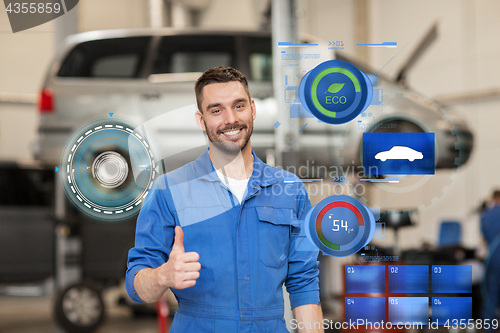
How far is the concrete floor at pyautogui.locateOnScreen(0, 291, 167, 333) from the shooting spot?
2059 mm

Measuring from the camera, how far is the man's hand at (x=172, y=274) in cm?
73

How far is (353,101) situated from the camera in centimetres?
109

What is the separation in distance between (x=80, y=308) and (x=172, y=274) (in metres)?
1.44

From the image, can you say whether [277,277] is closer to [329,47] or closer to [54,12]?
[329,47]

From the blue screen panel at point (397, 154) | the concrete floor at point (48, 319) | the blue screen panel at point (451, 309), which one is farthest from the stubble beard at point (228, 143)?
the concrete floor at point (48, 319)

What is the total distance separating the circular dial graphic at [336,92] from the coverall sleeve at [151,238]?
484 millimetres

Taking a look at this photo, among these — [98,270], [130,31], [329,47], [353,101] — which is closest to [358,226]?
[353,101]

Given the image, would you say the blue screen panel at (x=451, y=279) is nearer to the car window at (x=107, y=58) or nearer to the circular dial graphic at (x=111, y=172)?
the circular dial graphic at (x=111, y=172)

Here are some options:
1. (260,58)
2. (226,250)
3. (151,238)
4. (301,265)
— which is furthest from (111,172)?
(260,58)

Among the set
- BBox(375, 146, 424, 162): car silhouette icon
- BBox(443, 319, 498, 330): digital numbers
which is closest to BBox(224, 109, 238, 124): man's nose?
BBox(375, 146, 424, 162): car silhouette icon

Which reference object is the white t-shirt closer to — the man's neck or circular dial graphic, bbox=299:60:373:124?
the man's neck

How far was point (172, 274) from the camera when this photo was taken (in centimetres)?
74

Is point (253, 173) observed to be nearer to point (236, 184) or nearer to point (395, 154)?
point (236, 184)

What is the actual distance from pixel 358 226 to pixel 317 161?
0.69 feet
